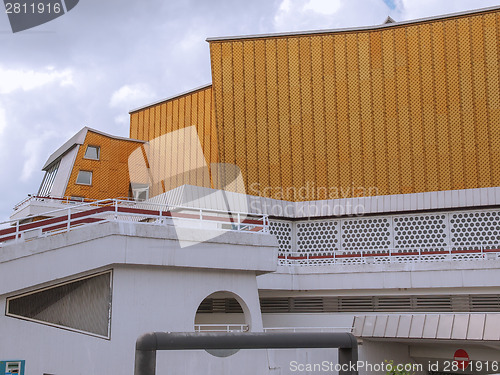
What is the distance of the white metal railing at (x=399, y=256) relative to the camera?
18.0 metres

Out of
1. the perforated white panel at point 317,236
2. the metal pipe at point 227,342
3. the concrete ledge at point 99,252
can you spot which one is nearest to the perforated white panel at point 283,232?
the perforated white panel at point 317,236

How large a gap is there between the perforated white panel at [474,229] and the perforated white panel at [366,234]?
2410 mm

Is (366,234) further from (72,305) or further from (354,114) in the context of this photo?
(72,305)

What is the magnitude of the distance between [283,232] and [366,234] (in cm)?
321

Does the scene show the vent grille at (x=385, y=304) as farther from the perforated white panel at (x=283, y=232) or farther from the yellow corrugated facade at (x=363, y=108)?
the yellow corrugated facade at (x=363, y=108)

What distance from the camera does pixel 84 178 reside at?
2794 cm

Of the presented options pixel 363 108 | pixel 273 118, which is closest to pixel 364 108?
pixel 363 108

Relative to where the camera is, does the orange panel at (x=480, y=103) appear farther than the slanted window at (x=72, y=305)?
Yes

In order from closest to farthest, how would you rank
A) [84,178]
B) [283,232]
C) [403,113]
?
[403,113]
[283,232]
[84,178]

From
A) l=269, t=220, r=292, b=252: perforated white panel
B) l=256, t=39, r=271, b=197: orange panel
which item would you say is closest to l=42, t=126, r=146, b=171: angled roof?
l=256, t=39, r=271, b=197: orange panel

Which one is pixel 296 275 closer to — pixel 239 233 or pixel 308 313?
pixel 308 313

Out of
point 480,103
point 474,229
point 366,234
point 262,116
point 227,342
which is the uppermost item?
point 262,116

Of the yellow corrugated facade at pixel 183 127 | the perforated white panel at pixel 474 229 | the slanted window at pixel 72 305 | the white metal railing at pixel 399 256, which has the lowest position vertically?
the slanted window at pixel 72 305

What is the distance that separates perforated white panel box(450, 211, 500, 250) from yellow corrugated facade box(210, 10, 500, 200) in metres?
1.17
